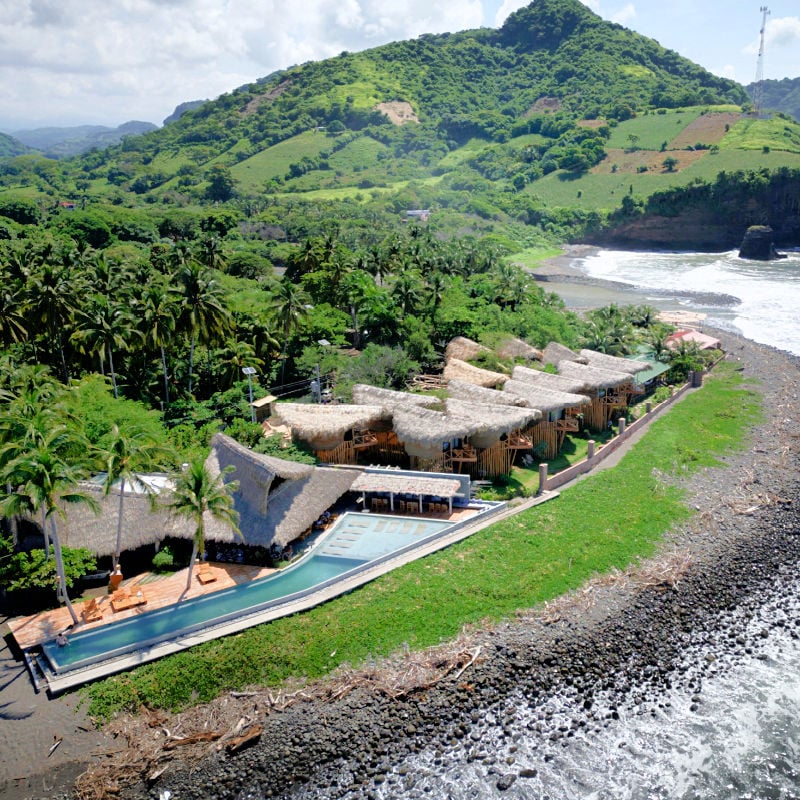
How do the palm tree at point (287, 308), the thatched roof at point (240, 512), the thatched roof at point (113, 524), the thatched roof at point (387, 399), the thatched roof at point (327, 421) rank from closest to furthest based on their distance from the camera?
the thatched roof at point (113, 524)
the thatched roof at point (240, 512)
the thatched roof at point (327, 421)
the thatched roof at point (387, 399)
the palm tree at point (287, 308)

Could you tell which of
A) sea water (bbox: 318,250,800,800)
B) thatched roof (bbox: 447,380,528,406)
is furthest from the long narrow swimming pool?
thatched roof (bbox: 447,380,528,406)

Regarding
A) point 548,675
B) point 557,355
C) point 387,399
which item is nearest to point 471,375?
point 557,355

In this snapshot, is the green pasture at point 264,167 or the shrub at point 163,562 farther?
the green pasture at point 264,167

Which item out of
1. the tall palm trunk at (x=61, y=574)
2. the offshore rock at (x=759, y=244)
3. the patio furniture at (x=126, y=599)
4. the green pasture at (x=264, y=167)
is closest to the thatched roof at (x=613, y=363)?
the patio furniture at (x=126, y=599)

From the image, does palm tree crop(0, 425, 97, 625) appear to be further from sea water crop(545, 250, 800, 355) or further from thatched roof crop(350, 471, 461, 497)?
sea water crop(545, 250, 800, 355)

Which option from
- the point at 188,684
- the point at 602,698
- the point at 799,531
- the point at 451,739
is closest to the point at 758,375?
the point at 799,531

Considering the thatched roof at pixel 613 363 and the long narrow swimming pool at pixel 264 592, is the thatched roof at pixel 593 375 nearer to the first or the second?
the thatched roof at pixel 613 363

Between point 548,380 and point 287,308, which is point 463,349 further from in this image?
point 287,308
